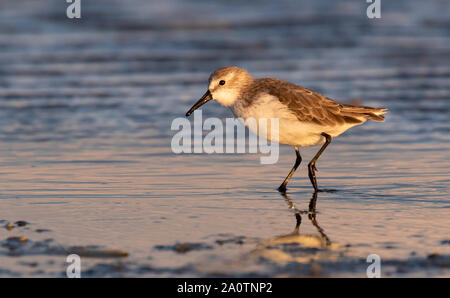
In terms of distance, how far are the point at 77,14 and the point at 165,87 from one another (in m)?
8.03

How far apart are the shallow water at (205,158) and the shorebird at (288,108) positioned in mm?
537

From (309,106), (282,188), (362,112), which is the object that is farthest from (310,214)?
(362,112)

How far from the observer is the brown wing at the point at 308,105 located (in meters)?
8.12

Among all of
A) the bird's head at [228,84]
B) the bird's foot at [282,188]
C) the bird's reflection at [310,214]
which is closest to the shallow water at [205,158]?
the bird's reflection at [310,214]

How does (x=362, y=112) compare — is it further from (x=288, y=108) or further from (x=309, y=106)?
(x=288, y=108)

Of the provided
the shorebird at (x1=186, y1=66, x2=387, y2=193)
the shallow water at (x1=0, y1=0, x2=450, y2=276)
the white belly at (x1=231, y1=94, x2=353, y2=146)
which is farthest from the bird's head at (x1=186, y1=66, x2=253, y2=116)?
the shallow water at (x1=0, y1=0, x2=450, y2=276)

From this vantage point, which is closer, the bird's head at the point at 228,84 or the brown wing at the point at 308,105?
the brown wing at the point at 308,105

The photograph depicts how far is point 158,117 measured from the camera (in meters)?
12.0

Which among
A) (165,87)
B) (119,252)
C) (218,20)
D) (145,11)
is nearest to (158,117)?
(165,87)

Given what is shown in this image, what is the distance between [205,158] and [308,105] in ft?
5.90

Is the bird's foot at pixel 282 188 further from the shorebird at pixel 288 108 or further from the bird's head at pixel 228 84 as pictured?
the bird's head at pixel 228 84

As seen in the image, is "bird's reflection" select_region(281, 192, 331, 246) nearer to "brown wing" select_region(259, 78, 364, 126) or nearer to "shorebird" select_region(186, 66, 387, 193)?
"shorebird" select_region(186, 66, 387, 193)

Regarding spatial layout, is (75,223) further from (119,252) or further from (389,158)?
(389,158)

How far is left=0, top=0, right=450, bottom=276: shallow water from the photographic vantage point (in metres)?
6.13
